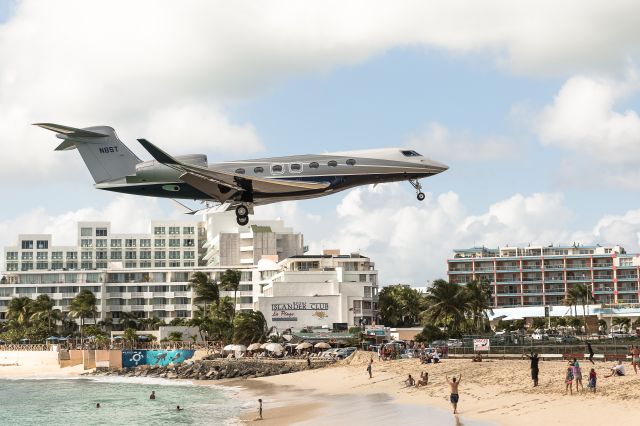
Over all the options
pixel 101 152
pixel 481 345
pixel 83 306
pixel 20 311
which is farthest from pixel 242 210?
pixel 20 311

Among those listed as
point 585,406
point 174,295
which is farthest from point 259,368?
point 174,295

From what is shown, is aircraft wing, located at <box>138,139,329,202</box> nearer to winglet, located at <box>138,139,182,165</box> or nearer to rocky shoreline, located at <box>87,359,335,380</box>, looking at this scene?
winglet, located at <box>138,139,182,165</box>

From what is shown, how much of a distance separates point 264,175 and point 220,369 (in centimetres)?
5862

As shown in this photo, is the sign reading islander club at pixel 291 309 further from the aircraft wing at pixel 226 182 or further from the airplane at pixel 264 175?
the aircraft wing at pixel 226 182

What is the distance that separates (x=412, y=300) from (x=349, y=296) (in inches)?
1556

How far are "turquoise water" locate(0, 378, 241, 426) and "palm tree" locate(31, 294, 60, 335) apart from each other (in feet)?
171

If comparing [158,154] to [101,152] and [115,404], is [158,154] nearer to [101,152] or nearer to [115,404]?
[101,152]

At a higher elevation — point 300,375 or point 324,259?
point 324,259

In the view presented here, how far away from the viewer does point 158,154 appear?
48531 mm

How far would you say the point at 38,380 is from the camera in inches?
4663

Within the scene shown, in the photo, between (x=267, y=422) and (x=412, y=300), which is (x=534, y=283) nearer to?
(x=412, y=300)

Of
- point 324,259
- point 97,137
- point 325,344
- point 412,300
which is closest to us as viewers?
point 97,137

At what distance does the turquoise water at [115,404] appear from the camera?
68556 mm

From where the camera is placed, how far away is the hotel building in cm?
18338
